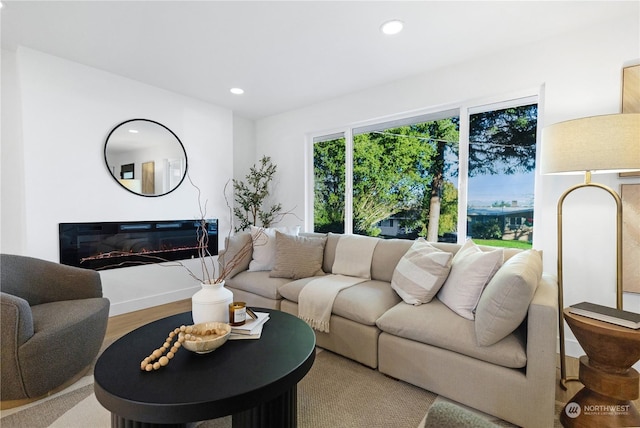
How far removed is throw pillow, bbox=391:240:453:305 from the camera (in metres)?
2.03

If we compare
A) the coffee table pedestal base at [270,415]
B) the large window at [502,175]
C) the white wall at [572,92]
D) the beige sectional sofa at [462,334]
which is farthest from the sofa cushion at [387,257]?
the coffee table pedestal base at [270,415]

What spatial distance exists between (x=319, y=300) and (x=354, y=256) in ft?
2.14

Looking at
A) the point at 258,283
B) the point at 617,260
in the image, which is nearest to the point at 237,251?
the point at 258,283

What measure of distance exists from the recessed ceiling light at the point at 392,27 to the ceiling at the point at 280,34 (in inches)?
1.9

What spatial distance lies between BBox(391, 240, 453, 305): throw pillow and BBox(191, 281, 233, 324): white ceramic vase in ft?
4.11

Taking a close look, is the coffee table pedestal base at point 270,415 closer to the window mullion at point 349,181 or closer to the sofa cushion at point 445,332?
the sofa cushion at point 445,332

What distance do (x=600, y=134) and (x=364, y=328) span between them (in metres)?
1.80

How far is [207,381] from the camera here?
3.69 ft

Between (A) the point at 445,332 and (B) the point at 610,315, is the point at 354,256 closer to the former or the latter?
(A) the point at 445,332

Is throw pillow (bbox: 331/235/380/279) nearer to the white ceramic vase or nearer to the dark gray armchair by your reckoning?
the white ceramic vase

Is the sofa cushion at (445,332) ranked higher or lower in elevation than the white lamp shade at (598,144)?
lower

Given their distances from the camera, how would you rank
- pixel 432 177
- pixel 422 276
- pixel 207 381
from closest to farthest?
1. pixel 207 381
2. pixel 422 276
3. pixel 432 177

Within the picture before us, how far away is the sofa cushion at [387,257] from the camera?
2594 millimetres

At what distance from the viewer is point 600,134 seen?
163 cm
